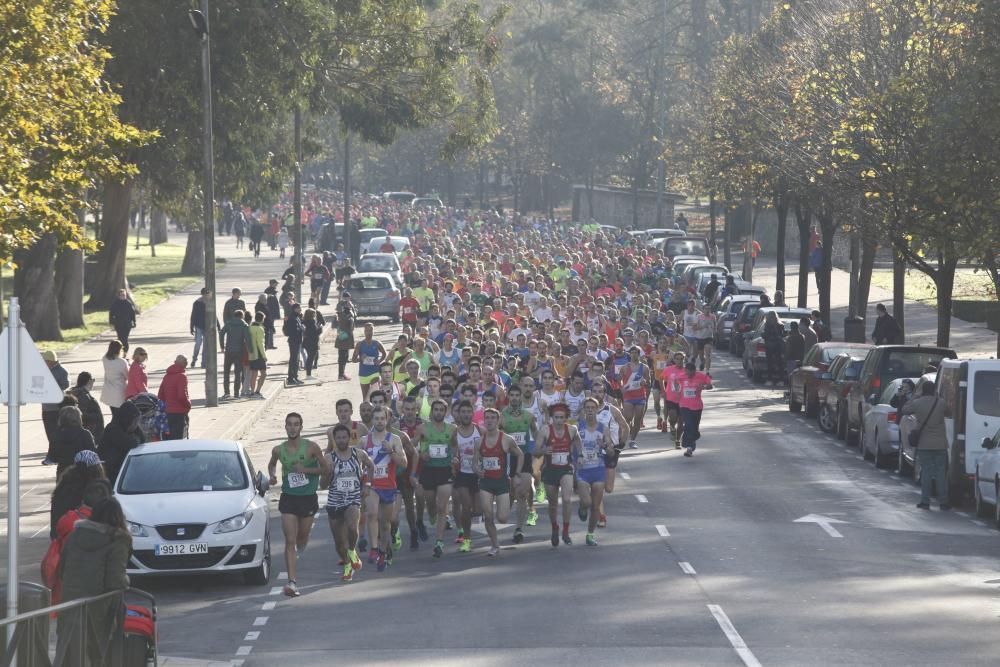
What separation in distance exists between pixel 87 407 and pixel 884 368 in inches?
500

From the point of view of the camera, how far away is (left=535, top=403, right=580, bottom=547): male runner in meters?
19.0

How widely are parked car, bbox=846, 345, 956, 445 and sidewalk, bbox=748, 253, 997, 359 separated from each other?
7.57 metres

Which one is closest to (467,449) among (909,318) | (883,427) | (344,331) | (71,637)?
(71,637)

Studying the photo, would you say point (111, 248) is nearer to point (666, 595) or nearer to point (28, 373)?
point (666, 595)

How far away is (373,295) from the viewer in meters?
50.2

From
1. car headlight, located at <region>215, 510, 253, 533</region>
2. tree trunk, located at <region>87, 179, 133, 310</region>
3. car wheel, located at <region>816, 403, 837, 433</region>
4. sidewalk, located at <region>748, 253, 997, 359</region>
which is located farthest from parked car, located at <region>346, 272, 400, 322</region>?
car headlight, located at <region>215, 510, 253, 533</region>

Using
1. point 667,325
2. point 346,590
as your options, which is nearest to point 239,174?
point 667,325

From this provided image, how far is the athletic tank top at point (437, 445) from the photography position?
728 inches

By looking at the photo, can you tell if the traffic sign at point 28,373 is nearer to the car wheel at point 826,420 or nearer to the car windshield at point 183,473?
the car windshield at point 183,473

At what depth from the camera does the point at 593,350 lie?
89.7 ft

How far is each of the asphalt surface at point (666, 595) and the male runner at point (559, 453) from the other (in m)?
0.46

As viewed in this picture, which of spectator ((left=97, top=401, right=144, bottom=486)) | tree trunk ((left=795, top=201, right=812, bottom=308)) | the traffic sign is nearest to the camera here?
the traffic sign

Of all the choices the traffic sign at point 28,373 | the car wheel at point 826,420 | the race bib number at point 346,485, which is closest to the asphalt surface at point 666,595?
the race bib number at point 346,485

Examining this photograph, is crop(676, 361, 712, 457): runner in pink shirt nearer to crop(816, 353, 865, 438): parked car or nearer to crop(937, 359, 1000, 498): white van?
crop(816, 353, 865, 438): parked car
